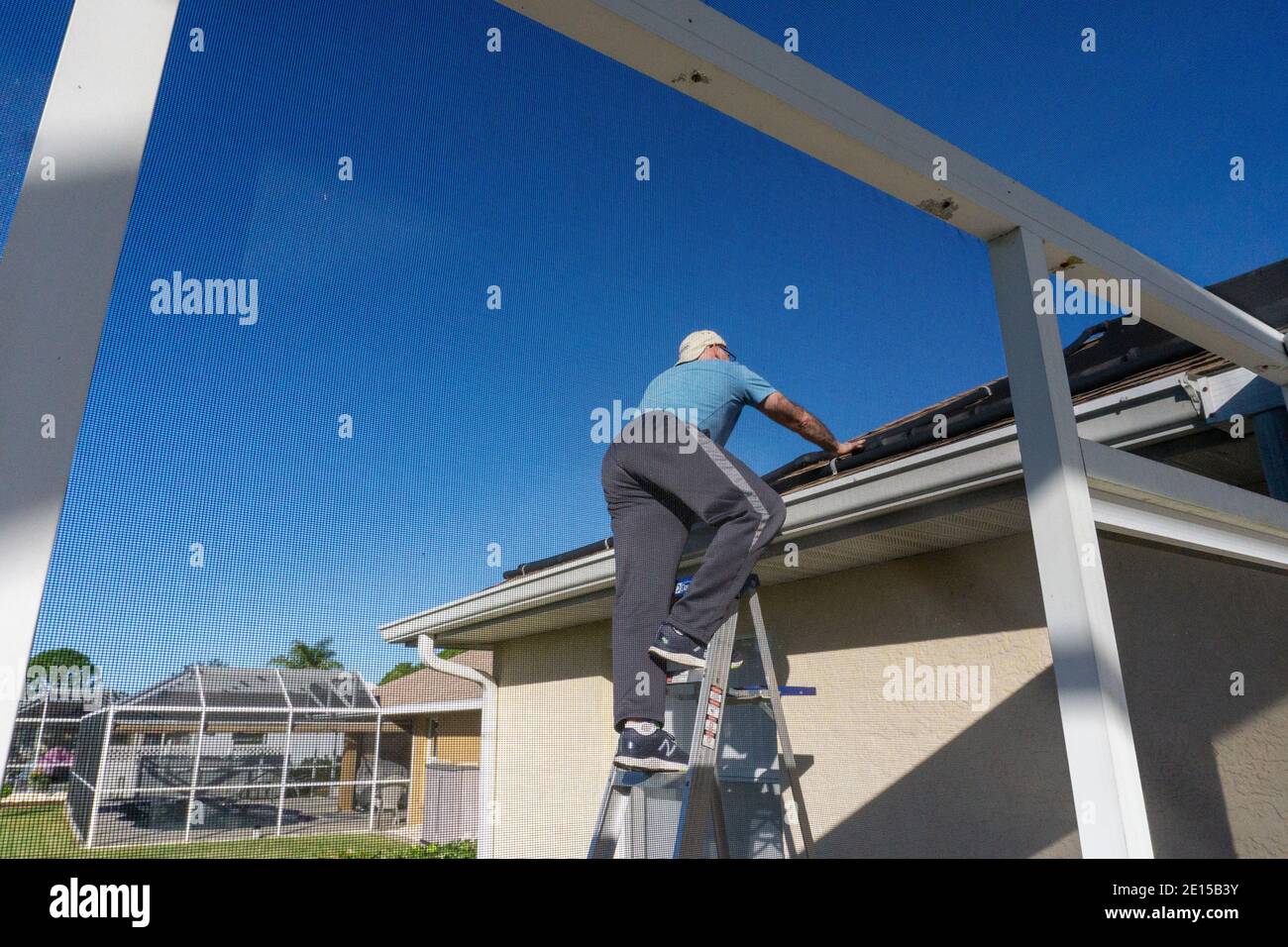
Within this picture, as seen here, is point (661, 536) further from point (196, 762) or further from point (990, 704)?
point (990, 704)

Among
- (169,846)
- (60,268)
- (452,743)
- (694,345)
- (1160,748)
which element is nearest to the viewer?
(60,268)

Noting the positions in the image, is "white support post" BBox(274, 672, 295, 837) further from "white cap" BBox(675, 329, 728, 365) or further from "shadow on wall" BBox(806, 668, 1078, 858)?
"shadow on wall" BBox(806, 668, 1078, 858)

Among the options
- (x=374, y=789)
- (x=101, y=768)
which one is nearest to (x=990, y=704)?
(x=374, y=789)

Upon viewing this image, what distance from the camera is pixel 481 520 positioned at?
1.07 meters

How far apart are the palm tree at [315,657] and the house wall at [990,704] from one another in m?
1.03

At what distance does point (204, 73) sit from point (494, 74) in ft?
1.41

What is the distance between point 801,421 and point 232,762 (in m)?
1.09

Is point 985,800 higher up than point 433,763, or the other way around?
point 433,763

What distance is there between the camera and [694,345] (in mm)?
1484

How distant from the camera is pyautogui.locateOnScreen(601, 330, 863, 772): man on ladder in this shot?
1.38 metres

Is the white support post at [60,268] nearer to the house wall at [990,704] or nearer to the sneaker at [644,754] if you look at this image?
the sneaker at [644,754]

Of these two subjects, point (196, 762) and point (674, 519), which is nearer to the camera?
point (196, 762)

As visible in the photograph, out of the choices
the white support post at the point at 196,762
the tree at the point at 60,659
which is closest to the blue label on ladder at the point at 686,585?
the white support post at the point at 196,762

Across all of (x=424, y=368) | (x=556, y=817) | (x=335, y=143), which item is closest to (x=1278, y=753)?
(x=556, y=817)
